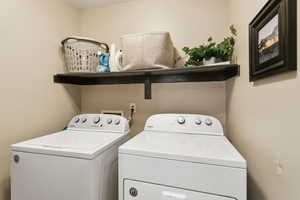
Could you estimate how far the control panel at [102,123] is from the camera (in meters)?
1.49

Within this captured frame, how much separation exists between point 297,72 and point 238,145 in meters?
0.81

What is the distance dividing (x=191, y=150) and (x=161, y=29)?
1265 millimetres

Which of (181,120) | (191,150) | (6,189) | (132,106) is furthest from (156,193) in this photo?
(6,189)

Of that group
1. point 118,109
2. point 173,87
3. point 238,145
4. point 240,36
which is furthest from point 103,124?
point 240,36

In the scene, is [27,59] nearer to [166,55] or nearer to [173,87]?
[166,55]

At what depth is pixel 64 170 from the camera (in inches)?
39.9

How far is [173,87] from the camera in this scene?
168cm

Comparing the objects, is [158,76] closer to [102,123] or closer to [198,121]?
[198,121]

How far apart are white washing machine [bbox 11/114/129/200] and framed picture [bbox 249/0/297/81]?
100cm

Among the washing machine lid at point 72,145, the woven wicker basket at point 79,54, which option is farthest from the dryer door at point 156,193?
the woven wicker basket at point 79,54

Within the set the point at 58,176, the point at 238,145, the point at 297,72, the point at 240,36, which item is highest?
the point at 240,36

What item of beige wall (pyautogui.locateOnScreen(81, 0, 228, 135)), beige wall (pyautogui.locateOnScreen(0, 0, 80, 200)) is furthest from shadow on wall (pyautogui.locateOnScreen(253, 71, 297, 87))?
beige wall (pyautogui.locateOnScreen(0, 0, 80, 200))

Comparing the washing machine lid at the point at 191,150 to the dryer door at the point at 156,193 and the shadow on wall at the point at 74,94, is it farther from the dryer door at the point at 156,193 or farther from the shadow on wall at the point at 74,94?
the shadow on wall at the point at 74,94

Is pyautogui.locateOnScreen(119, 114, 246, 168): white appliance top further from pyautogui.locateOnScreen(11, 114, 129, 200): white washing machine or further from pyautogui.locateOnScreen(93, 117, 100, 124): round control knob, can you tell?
pyautogui.locateOnScreen(93, 117, 100, 124): round control knob
